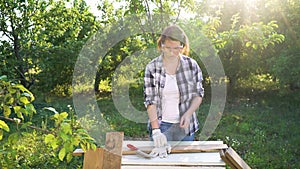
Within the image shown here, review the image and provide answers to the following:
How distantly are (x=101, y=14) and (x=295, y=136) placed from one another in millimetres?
3076

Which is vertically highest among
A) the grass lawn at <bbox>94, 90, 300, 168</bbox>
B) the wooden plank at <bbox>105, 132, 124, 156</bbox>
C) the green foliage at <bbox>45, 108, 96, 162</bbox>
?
the green foliage at <bbox>45, 108, 96, 162</bbox>

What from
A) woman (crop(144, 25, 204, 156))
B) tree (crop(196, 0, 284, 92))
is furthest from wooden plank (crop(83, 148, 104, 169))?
tree (crop(196, 0, 284, 92))

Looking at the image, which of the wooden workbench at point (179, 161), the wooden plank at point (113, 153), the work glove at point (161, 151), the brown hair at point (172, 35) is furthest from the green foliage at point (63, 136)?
the brown hair at point (172, 35)

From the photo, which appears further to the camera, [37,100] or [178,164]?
[37,100]

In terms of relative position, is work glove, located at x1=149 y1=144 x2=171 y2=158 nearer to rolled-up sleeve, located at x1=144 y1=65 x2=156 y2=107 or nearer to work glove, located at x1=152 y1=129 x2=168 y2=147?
work glove, located at x1=152 y1=129 x2=168 y2=147

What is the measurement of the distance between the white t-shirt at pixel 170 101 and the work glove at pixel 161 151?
37cm

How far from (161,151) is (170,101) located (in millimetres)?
491

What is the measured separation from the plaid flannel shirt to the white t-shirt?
0.08 ft

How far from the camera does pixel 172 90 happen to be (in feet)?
9.62

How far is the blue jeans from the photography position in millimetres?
2982

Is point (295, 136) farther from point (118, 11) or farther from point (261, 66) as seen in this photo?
point (118, 11)

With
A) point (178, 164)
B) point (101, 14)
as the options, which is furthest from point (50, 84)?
point (178, 164)

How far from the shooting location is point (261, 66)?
7.15 meters

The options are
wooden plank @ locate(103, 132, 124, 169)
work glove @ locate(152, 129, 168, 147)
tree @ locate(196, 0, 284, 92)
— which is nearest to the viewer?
wooden plank @ locate(103, 132, 124, 169)
